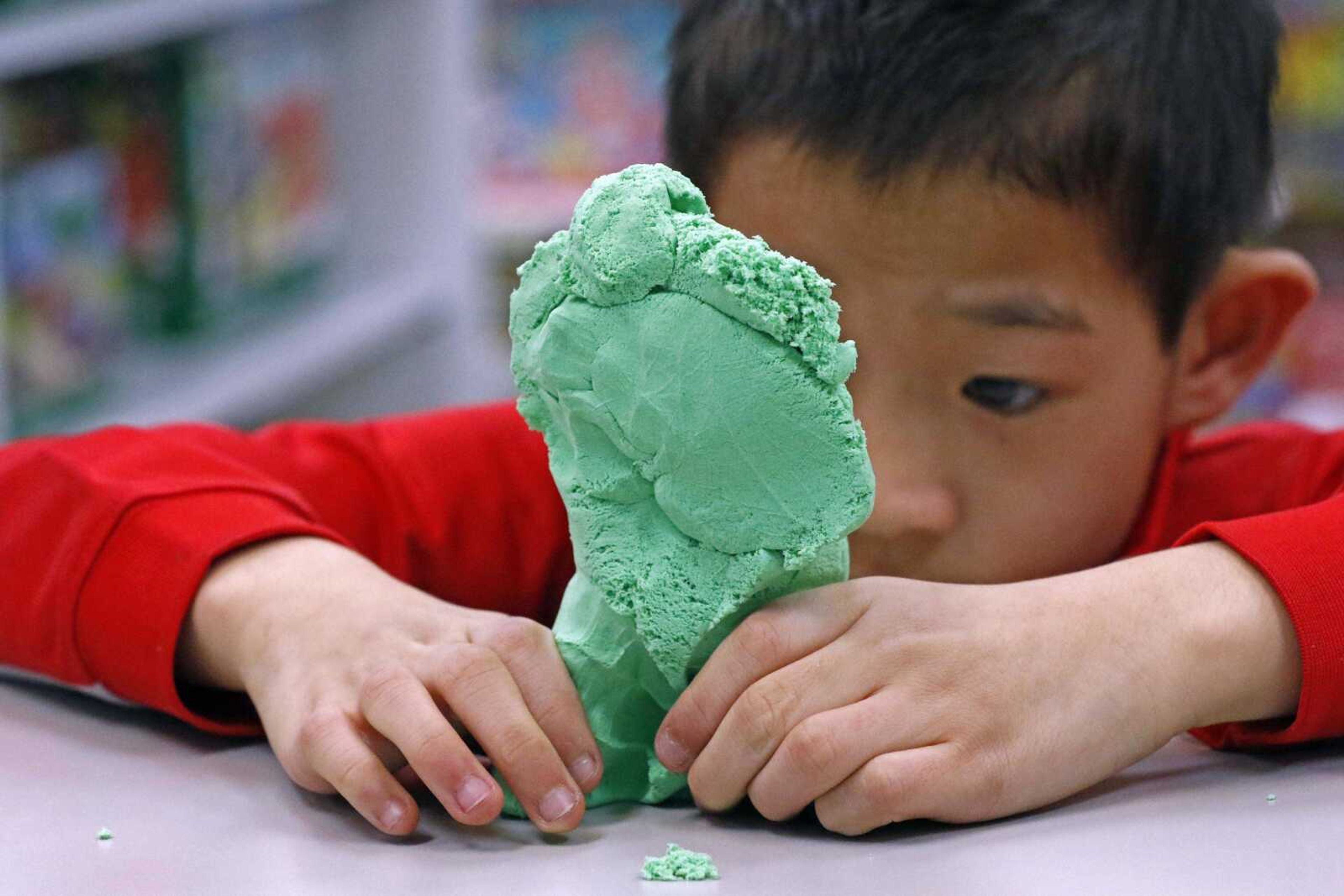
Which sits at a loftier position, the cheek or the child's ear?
the child's ear

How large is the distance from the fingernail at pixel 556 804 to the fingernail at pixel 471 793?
0.02m

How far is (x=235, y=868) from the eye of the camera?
0.54 metres

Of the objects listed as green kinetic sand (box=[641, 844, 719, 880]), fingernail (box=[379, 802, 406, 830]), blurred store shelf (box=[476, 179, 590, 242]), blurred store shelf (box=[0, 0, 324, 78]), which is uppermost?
blurred store shelf (box=[0, 0, 324, 78])

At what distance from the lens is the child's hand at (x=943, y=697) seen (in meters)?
0.55

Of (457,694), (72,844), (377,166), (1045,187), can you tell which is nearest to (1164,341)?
(1045,187)

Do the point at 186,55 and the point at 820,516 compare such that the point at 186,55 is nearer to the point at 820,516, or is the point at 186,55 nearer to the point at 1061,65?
the point at 1061,65

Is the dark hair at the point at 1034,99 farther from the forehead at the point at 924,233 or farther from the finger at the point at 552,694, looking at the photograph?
the finger at the point at 552,694

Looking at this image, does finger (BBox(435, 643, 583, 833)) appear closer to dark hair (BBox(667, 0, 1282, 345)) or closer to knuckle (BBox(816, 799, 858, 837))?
knuckle (BBox(816, 799, 858, 837))

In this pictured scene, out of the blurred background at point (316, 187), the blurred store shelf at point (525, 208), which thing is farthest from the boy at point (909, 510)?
the blurred store shelf at point (525, 208)

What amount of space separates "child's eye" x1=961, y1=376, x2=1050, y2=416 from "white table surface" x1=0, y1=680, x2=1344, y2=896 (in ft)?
0.71

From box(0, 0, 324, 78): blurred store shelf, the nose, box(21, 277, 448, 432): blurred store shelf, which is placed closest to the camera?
the nose

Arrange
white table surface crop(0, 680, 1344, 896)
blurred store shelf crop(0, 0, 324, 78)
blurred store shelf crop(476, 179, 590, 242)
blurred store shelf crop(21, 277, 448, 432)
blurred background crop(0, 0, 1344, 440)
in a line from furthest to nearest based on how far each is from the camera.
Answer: blurred store shelf crop(476, 179, 590, 242)
blurred store shelf crop(21, 277, 448, 432)
blurred background crop(0, 0, 1344, 440)
blurred store shelf crop(0, 0, 324, 78)
white table surface crop(0, 680, 1344, 896)

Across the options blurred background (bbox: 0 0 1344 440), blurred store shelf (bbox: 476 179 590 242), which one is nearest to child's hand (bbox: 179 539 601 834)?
blurred background (bbox: 0 0 1344 440)

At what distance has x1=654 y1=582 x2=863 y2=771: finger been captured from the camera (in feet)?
1.85
